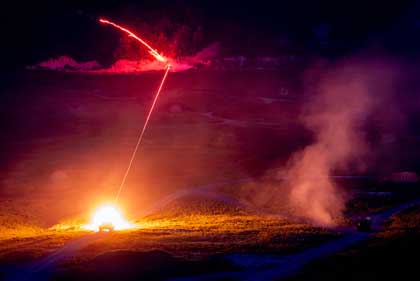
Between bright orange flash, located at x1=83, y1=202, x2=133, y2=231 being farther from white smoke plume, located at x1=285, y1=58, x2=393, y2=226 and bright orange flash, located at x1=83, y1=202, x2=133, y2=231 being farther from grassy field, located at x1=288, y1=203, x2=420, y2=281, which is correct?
grassy field, located at x1=288, y1=203, x2=420, y2=281

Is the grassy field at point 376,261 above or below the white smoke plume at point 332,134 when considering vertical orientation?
below

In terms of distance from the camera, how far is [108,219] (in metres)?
35.5

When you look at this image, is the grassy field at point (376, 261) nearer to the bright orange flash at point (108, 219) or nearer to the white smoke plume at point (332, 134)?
the white smoke plume at point (332, 134)

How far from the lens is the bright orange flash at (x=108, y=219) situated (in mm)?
33359

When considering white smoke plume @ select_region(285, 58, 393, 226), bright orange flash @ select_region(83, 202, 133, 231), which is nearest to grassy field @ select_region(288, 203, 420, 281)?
white smoke plume @ select_region(285, 58, 393, 226)

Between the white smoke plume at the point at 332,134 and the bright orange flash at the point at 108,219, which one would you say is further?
the white smoke plume at the point at 332,134

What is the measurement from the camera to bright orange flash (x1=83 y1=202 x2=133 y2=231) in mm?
33359

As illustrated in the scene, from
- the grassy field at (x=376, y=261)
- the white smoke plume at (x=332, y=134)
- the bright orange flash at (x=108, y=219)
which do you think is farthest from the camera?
the white smoke plume at (x=332, y=134)

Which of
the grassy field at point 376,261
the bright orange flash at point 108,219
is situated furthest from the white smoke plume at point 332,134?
the bright orange flash at point 108,219

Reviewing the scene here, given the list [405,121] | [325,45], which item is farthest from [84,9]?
[405,121]

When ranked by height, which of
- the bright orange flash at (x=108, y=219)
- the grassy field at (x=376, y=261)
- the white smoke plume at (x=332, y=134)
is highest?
the white smoke plume at (x=332, y=134)

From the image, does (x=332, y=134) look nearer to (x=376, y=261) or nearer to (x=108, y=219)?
(x=108, y=219)

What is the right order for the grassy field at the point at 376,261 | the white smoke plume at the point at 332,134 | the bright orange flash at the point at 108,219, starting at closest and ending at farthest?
the grassy field at the point at 376,261, the bright orange flash at the point at 108,219, the white smoke plume at the point at 332,134

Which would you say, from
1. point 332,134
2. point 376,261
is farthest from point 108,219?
point 332,134
